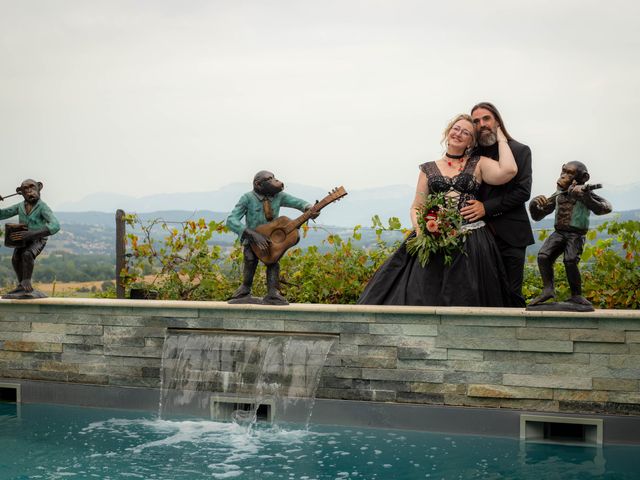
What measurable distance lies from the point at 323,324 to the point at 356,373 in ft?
1.37

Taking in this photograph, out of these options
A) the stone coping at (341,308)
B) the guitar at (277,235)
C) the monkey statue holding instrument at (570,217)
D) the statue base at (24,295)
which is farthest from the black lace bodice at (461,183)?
the statue base at (24,295)

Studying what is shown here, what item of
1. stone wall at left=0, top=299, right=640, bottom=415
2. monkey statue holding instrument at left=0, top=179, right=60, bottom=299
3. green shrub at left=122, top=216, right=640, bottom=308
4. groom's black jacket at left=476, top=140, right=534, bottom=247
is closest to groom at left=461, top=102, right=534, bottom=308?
groom's black jacket at left=476, top=140, right=534, bottom=247

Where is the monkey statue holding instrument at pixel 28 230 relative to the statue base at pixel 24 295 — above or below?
above

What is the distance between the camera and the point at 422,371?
5.97 m

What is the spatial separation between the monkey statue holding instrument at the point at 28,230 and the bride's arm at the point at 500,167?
3473 millimetres

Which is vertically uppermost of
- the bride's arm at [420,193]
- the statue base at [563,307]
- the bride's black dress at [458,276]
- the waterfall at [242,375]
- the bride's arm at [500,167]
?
the bride's arm at [500,167]

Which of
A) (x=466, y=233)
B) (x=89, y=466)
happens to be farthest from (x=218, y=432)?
(x=466, y=233)

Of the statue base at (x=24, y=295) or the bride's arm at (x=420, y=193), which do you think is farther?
the statue base at (x=24, y=295)

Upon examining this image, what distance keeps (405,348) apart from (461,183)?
131 cm

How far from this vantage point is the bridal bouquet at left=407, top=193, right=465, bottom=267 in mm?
6289

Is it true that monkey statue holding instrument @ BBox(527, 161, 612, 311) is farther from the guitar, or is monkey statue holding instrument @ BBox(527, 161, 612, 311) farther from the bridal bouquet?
the guitar

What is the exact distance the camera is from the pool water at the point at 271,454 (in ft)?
16.6

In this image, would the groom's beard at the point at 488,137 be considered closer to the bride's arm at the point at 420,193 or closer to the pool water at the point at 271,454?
the bride's arm at the point at 420,193

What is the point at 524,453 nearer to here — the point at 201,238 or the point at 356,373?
the point at 356,373
